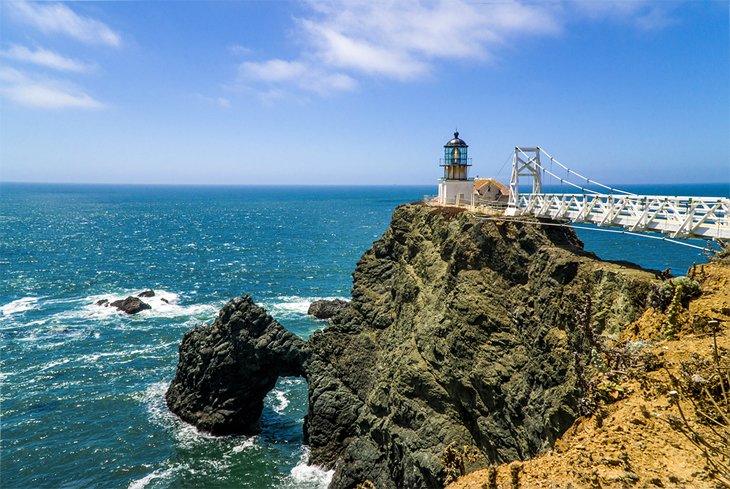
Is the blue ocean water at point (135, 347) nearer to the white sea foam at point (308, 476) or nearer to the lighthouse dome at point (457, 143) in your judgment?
the white sea foam at point (308, 476)

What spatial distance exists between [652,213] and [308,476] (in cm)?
2395

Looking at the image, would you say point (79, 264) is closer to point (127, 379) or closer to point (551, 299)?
point (127, 379)

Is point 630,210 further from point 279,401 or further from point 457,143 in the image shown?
point 279,401

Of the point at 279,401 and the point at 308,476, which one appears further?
the point at 279,401

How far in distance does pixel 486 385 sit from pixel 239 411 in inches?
764

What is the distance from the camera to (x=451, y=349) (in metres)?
23.6

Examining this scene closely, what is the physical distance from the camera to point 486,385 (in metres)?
21.1

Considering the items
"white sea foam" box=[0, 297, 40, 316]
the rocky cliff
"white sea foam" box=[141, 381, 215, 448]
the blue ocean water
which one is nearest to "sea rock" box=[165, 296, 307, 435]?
the rocky cliff

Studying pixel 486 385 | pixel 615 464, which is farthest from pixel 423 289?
pixel 615 464

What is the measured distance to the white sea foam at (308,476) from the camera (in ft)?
88.0

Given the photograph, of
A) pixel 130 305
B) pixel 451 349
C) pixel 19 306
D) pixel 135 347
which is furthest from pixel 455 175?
pixel 19 306

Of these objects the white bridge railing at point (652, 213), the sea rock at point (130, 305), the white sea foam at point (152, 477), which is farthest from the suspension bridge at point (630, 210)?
the sea rock at point (130, 305)

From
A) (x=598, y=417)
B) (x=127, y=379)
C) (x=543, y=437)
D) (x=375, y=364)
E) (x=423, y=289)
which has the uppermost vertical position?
(x=598, y=417)

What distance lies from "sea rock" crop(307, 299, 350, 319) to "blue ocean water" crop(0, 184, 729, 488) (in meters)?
1.40
